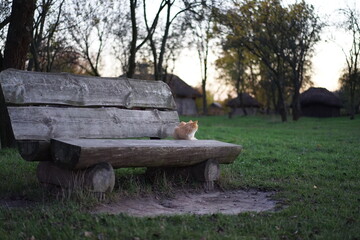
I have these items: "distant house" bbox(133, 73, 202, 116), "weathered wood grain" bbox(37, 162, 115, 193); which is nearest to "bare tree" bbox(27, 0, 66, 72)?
"weathered wood grain" bbox(37, 162, 115, 193)

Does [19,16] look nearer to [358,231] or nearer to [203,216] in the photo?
[203,216]

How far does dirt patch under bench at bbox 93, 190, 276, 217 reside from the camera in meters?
4.55

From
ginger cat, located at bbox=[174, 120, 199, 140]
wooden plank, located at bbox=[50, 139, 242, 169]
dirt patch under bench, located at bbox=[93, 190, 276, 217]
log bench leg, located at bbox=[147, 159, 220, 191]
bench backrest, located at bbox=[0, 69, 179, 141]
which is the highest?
bench backrest, located at bbox=[0, 69, 179, 141]

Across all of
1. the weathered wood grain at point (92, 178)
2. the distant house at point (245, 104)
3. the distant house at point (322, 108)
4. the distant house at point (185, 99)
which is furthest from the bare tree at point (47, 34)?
the distant house at point (245, 104)

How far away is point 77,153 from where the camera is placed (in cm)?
427

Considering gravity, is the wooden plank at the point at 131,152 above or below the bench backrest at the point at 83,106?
below

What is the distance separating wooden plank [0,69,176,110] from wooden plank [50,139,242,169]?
718 mm

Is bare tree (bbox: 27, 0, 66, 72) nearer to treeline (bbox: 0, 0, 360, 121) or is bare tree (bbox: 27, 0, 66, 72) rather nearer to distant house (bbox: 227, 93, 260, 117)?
treeline (bbox: 0, 0, 360, 121)

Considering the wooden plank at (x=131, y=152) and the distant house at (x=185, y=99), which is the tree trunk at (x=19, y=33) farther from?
the distant house at (x=185, y=99)

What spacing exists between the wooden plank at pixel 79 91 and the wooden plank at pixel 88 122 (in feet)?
0.33

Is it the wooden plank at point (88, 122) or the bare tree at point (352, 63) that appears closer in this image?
the wooden plank at point (88, 122)

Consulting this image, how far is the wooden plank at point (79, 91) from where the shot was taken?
195 inches

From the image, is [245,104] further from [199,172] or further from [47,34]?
[199,172]

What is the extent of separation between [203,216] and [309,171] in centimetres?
391
